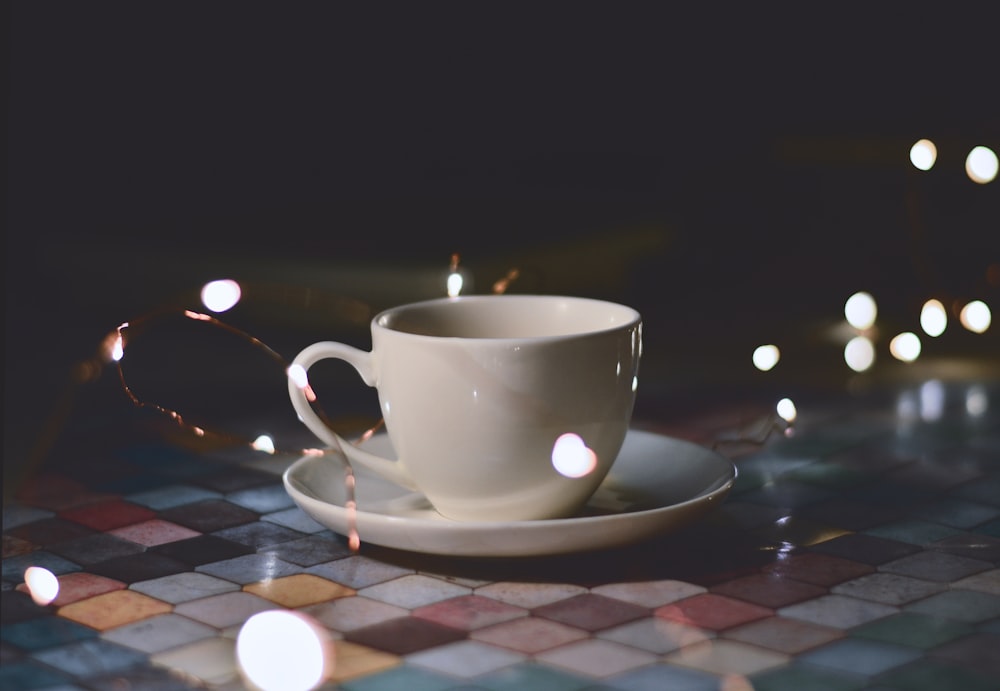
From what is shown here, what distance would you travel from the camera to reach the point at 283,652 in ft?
1.65

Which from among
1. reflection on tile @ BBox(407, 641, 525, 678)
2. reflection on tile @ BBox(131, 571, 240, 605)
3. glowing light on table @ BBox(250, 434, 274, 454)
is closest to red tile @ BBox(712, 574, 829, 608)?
reflection on tile @ BBox(407, 641, 525, 678)

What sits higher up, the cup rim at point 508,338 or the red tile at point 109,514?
the cup rim at point 508,338

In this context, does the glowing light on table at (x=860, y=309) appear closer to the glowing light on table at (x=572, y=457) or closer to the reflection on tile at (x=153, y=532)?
the glowing light on table at (x=572, y=457)

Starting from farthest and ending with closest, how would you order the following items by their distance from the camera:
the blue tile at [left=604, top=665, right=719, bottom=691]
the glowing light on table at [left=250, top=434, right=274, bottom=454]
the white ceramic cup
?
the glowing light on table at [left=250, top=434, right=274, bottom=454], the white ceramic cup, the blue tile at [left=604, top=665, right=719, bottom=691]

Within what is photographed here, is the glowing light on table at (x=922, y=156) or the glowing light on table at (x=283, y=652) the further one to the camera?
the glowing light on table at (x=922, y=156)

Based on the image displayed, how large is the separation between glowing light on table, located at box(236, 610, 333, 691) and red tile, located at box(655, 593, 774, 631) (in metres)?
0.15

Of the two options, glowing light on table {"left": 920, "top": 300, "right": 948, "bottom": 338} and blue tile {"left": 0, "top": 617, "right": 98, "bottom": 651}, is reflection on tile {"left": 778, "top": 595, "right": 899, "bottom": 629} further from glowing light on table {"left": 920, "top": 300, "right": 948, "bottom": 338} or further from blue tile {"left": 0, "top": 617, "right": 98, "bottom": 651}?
glowing light on table {"left": 920, "top": 300, "right": 948, "bottom": 338}

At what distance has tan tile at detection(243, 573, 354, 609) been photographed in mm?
559

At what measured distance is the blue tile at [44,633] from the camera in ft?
1.68

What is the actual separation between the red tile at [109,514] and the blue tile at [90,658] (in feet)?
0.52

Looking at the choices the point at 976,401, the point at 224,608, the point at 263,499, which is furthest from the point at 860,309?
the point at 224,608

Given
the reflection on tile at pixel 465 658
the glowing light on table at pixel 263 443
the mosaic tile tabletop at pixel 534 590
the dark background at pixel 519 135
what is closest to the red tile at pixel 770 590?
the mosaic tile tabletop at pixel 534 590

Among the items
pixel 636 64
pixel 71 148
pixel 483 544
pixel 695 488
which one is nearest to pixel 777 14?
pixel 636 64

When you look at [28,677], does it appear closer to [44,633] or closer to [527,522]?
[44,633]
